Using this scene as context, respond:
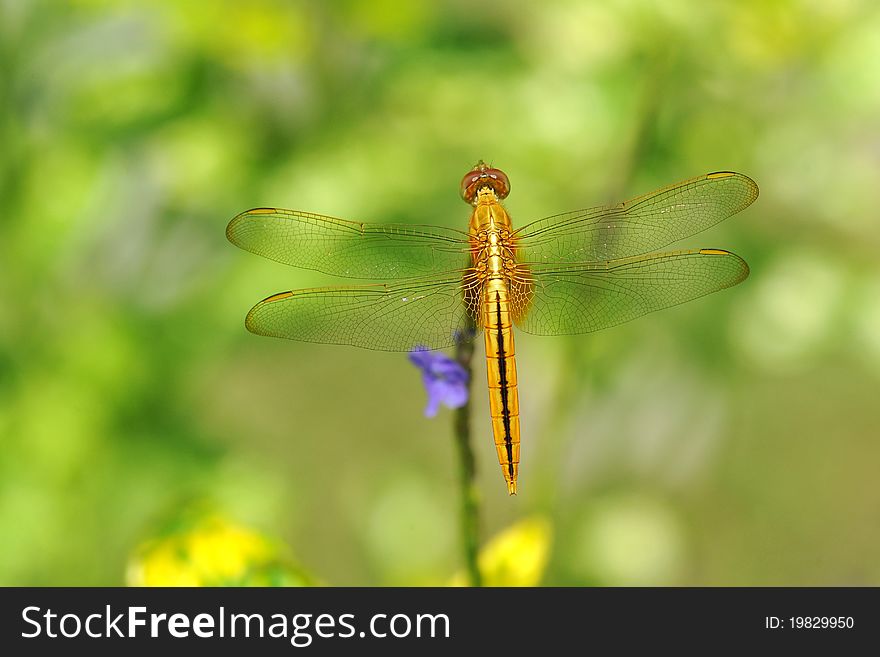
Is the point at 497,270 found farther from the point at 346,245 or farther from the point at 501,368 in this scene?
the point at 346,245

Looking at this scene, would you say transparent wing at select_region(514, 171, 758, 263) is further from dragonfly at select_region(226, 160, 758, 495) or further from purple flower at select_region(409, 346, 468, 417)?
purple flower at select_region(409, 346, 468, 417)

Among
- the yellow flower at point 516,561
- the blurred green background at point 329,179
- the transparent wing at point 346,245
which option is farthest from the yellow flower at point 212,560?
the blurred green background at point 329,179

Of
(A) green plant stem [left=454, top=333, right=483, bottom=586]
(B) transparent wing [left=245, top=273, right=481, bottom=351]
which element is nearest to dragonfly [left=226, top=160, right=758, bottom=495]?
(B) transparent wing [left=245, top=273, right=481, bottom=351]

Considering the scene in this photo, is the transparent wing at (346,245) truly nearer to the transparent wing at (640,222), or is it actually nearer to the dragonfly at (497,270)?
the dragonfly at (497,270)

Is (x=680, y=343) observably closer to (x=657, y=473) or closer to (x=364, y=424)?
(x=657, y=473)

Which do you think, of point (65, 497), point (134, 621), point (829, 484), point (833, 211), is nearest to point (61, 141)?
point (65, 497)
